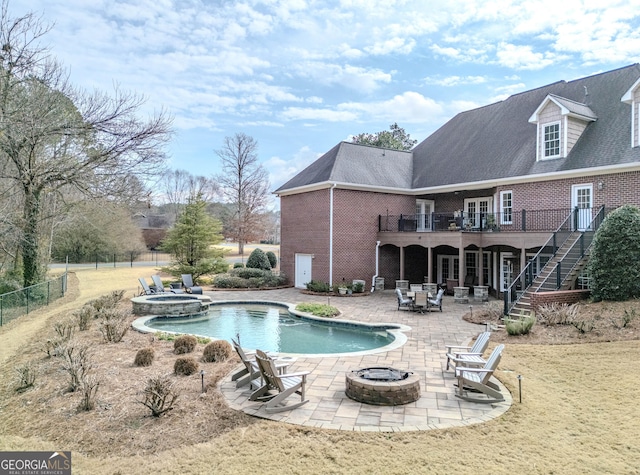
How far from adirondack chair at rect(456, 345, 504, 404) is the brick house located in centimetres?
1014

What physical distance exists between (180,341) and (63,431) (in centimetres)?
391

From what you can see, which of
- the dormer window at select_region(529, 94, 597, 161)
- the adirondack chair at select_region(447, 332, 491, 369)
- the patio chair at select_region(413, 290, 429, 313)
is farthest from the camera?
the dormer window at select_region(529, 94, 597, 161)

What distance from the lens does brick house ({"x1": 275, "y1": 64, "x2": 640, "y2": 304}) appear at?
1631 cm

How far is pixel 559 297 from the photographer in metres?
13.1

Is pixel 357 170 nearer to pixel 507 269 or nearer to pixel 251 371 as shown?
pixel 507 269

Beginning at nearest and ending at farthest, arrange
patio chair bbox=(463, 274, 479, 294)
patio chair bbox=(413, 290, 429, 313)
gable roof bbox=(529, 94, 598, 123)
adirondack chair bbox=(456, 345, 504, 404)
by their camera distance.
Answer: adirondack chair bbox=(456, 345, 504, 404)
patio chair bbox=(413, 290, 429, 313)
gable roof bbox=(529, 94, 598, 123)
patio chair bbox=(463, 274, 479, 294)

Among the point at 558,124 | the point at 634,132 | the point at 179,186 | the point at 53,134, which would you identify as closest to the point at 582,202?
the point at 634,132

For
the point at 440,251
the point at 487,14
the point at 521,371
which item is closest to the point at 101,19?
the point at 487,14

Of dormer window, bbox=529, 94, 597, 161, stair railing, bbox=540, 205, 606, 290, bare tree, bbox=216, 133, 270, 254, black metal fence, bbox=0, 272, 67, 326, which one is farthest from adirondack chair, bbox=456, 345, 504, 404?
bare tree, bbox=216, 133, 270, 254

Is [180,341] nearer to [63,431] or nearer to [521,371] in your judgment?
[63,431]

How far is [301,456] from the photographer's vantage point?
4820 millimetres

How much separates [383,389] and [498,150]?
17697 mm

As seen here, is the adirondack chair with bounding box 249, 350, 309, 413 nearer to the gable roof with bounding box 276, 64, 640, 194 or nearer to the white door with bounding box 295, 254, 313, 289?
the gable roof with bounding box 276, 64, 640, 194

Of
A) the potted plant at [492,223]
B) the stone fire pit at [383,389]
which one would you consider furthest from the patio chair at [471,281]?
the stone fire pit at [383,389]
